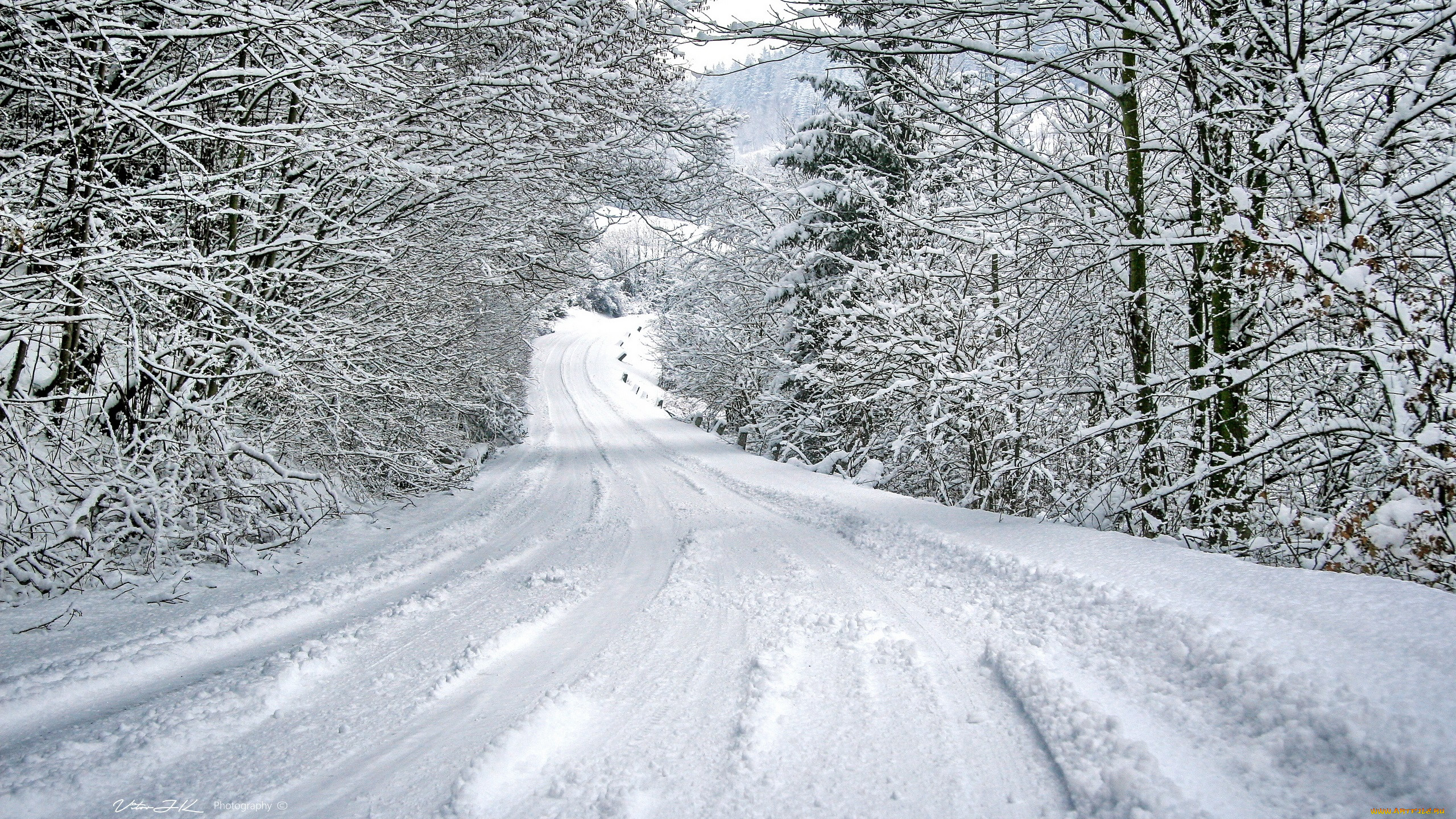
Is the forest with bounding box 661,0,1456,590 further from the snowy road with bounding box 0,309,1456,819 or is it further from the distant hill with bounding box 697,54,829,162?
the snowy road with bounding box 0,309,1456,819

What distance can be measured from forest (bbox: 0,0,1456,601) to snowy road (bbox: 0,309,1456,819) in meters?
1.03

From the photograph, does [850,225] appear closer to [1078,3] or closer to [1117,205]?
[1117,205]

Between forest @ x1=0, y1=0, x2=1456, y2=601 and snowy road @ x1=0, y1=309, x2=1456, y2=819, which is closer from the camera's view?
snowy road @ x1=0, y1=309, x2=1456, y2=819

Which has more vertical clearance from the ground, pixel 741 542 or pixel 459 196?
pixel 459 196

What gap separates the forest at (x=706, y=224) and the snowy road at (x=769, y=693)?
1032 mm

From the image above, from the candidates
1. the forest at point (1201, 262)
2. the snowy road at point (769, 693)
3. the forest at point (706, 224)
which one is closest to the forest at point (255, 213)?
the forest at point (706, 224)

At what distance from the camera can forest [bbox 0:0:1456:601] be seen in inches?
128

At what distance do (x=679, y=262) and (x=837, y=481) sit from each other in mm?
15185

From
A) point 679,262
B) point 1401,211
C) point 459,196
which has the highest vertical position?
point 679,262

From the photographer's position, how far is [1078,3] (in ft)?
12.8

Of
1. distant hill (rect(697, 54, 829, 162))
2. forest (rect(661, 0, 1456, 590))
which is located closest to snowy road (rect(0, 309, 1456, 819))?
forest (rect(661, 0, 1456, 590))

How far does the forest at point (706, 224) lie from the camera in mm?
3256

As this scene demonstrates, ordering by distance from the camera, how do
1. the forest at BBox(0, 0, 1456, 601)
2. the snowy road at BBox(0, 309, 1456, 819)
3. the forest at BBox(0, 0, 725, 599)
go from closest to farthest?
the snowy road at BBox(0, 309, 1456, 819)
the forest at BBox(0, 0, 1456, 601)
the forest at BBox(0, 0, 725, 599)

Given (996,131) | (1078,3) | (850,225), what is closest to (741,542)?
A: (996,131)
